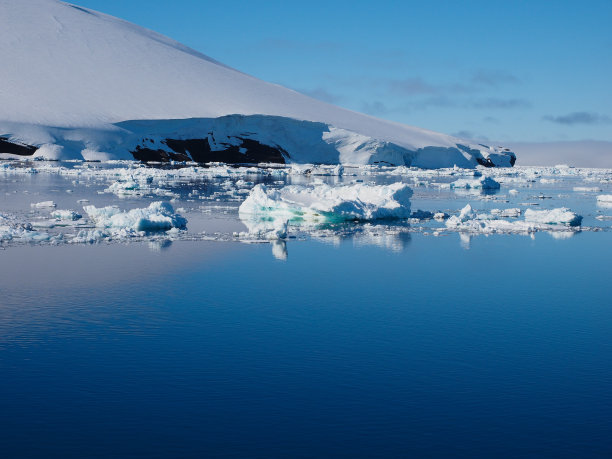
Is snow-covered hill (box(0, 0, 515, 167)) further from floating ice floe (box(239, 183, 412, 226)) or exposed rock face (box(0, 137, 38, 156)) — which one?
floating ice floe (box(239, 183, 412, 226))

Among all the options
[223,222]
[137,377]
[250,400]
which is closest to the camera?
[250,400]

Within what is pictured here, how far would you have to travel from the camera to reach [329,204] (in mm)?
12828

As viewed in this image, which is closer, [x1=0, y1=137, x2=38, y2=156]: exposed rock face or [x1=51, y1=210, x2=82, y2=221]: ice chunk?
[x1=51, y1=210, x2=82, y2=221]: ice chunk

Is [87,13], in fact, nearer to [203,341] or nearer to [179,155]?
[179,155]

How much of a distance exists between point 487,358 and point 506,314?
55.2 inches

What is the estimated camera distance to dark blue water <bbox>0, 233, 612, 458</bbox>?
362 cm

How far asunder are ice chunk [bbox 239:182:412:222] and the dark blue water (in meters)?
4.60

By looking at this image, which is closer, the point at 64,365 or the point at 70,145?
the point at 64,365

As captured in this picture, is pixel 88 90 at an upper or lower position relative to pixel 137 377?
upper

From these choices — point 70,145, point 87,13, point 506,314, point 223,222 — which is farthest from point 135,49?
point 506,314

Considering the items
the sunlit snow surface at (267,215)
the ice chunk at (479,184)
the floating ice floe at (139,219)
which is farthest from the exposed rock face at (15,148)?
the floating ice floe at (139,219)

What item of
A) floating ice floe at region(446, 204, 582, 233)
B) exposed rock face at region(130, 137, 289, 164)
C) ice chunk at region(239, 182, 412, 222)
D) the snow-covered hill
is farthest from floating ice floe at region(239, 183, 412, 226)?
exposed rock face at region(130, 137, 289, 164)

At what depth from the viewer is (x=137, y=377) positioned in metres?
4.43

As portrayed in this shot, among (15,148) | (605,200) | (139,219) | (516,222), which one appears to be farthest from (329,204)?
(15,148)
